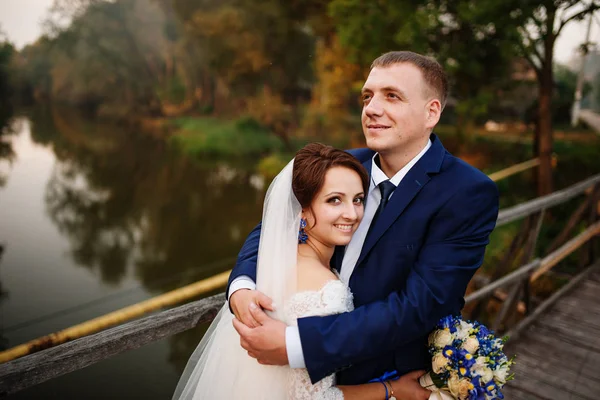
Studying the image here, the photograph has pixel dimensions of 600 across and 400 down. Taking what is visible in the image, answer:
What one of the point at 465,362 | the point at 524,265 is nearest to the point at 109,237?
the point at 524,265

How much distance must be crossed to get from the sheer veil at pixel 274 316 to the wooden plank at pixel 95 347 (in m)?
0.18

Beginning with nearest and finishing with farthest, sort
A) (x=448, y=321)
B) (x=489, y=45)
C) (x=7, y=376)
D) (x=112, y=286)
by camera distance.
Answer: (x=7, y=376) → (x=448, y=321) → (x=112, y=286) → (x=489, y=45)

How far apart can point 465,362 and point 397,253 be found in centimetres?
41

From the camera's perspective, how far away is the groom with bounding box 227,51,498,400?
129cm

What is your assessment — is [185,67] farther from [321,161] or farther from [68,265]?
[321,161]

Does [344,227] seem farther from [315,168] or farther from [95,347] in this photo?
[95,347]

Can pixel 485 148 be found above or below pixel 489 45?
below

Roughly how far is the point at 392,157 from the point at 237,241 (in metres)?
9.83

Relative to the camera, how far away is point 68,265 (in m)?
9.76

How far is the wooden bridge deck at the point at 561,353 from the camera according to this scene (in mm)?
2785

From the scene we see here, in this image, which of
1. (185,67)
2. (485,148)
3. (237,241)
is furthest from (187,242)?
(185,67)

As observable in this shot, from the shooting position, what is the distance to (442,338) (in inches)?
56.0

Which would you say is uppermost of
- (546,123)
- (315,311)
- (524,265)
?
(546,123)

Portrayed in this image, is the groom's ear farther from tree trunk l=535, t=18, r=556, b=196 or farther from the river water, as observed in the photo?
tree trunk l=535, t=18, r=556, b=196
